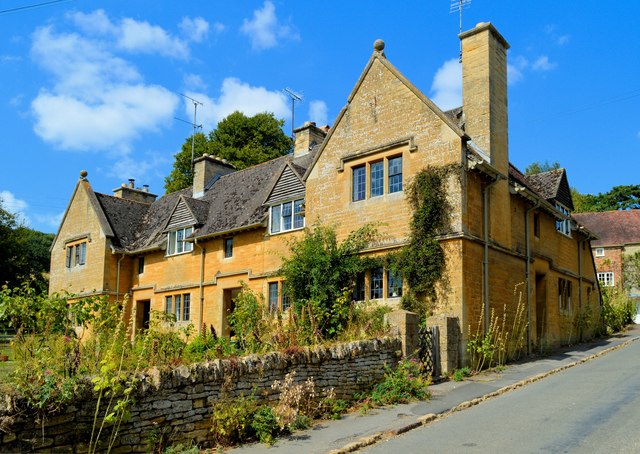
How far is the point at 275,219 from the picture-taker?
24125mm

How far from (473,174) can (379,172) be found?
3.16 m

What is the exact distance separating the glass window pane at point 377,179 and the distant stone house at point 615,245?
35.7m

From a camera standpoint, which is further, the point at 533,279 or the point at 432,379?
the point at 533,279

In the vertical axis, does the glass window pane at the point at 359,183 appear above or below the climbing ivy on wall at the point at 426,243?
above

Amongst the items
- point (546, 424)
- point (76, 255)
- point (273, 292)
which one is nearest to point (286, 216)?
point (273, 292)

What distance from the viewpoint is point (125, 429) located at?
8.55 metres

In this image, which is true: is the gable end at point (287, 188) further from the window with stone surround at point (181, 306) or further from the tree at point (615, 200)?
the tree at point (615, 200)

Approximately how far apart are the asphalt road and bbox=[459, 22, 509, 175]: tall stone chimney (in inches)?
337

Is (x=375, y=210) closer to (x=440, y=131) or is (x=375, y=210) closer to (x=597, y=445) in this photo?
(x=440, y=131)

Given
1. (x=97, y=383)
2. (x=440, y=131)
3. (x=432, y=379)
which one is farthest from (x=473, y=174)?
(x=97, y=383)

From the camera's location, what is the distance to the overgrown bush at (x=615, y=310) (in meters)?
31.0

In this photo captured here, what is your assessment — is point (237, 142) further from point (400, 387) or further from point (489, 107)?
point (400, 387)

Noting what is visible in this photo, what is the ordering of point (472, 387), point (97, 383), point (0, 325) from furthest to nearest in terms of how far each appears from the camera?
1. point (472, 387)
2. point (0, 325)
3. point (97, 383)

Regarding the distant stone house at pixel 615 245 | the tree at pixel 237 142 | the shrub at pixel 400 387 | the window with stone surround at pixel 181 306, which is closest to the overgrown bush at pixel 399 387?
the shrub at pixel 400 387
